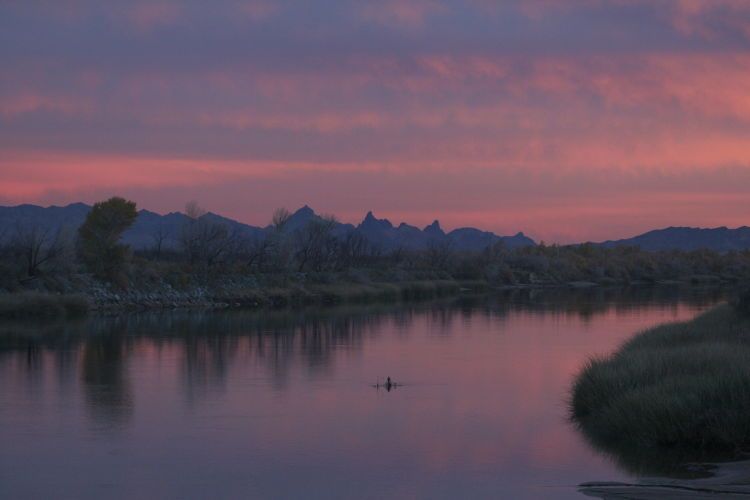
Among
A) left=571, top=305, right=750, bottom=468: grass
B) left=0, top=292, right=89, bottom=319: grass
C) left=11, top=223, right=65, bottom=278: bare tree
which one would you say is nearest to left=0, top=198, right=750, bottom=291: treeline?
left=11, top=223, right=65, bottom=278: bare tree

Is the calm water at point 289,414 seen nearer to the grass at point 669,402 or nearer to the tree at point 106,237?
the grass at point 669,402

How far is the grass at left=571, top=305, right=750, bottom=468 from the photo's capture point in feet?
46.1

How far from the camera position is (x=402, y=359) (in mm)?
27141

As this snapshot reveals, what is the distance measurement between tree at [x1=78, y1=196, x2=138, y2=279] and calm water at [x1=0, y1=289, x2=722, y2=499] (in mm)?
12578

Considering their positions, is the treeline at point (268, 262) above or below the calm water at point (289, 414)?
above

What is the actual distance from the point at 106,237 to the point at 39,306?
9513mm

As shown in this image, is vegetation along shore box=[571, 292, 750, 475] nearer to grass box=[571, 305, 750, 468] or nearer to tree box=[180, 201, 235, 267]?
grass box=[571, 305, 750, 468]

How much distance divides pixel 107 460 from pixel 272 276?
4444 cm

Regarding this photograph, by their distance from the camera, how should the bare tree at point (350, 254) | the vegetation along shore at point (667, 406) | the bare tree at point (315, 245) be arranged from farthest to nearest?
the bare tree at point (350, 254), the bare tree at point (315, 245), the vegetation along shore at point (667, 406)

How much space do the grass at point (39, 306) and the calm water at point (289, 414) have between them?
355 centimetres

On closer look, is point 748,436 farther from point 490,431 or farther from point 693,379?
point 490,431

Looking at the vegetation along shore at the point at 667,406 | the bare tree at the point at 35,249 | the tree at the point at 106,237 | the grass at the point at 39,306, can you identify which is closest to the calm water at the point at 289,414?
the vegetation along shore at the point at 667,406

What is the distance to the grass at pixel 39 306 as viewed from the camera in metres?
39.4

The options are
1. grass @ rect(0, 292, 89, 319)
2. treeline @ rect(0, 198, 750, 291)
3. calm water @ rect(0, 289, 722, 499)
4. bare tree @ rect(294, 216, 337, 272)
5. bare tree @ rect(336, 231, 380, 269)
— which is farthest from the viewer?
bare tree @ rect(336, 231, 380, 269)
